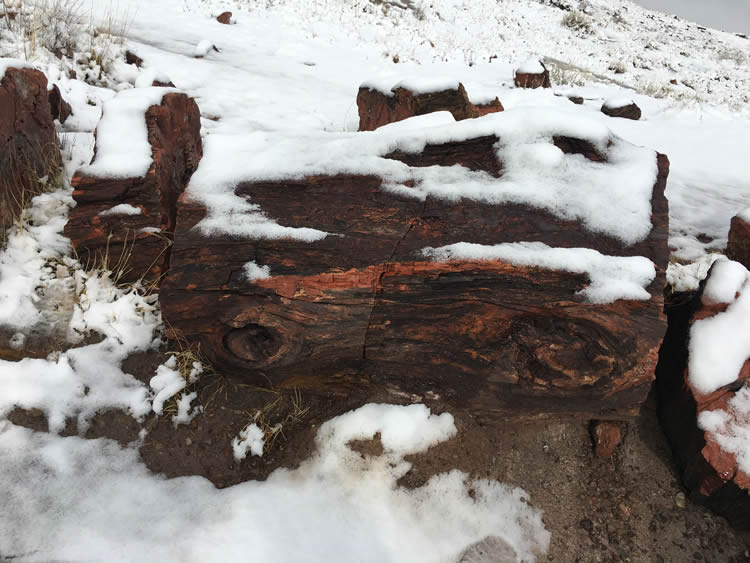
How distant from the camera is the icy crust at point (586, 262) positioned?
1879mm

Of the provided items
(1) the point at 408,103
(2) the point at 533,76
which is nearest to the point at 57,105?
(1) the point at 408,103

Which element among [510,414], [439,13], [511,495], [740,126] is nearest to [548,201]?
[510,414]

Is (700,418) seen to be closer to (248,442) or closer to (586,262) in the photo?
(586,262)

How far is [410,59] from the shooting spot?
8445mm

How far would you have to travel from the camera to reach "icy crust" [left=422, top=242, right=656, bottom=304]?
1879 mm

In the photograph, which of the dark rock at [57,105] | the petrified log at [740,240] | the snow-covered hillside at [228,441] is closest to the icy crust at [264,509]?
the snow-covered hillside at [228,441]

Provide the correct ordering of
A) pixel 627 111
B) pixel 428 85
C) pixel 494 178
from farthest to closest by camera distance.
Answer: pixel 627 111
pixel 428 85
pixel 494 178

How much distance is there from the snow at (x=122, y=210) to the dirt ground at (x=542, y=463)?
824 mm

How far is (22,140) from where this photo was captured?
2580 mm

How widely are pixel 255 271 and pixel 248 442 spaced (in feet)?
2.65

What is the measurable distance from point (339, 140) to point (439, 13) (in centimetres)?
1392

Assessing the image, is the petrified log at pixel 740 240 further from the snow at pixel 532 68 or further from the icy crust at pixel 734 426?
the snow at pixel 532 68

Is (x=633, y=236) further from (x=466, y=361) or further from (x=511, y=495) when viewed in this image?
(x=511, y=495)

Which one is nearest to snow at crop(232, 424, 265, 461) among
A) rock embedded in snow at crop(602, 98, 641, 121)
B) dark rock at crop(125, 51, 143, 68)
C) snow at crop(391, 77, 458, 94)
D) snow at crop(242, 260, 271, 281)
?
snow at crop(242, 260, 271, 281)
